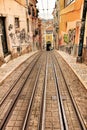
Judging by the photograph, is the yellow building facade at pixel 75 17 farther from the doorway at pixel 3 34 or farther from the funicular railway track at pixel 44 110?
the funicular railway track at pixel 44 110

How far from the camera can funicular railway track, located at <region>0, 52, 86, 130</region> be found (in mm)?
4457

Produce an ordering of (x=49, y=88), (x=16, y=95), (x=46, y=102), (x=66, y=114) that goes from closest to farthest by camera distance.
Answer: (x=66, y=114)
(x=46, y=102)
(x=16, y=95)
(x=49, y=88)

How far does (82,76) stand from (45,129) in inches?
188

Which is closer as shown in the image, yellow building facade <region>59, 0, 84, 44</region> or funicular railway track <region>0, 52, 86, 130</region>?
funicular railway track <region>0, 52, 86, 130</region>

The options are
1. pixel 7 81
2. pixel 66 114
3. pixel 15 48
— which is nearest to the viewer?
pixel 66 114

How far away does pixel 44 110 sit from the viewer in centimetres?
517

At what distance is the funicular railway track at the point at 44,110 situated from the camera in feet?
Result: 14.6

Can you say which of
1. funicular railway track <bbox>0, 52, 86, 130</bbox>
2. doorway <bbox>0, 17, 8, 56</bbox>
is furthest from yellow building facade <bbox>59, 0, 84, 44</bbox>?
funicular railway track <bbox>0, 52, 86, 130</bbox>

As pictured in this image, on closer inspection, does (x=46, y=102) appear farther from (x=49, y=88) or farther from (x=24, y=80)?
(x=24, y=80)

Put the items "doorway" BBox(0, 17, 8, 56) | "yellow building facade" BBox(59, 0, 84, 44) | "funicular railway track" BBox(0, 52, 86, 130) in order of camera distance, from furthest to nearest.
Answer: "yellow building facade" BBox(59, 0, 84, 44), "doorway" BBox(0, 17, 8, 56), "funicular railway track" BBox(0, 52, 86, 130)

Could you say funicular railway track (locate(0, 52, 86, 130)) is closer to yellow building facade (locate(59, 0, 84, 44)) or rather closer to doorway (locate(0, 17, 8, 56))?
doorway (locate(0, 17, 8, 56))

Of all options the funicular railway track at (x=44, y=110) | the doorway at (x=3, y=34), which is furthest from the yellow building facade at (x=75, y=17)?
the funicular railway track at (x=44, y=110)

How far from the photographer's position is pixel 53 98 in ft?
19.9

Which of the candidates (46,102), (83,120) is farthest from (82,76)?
(83,120)
